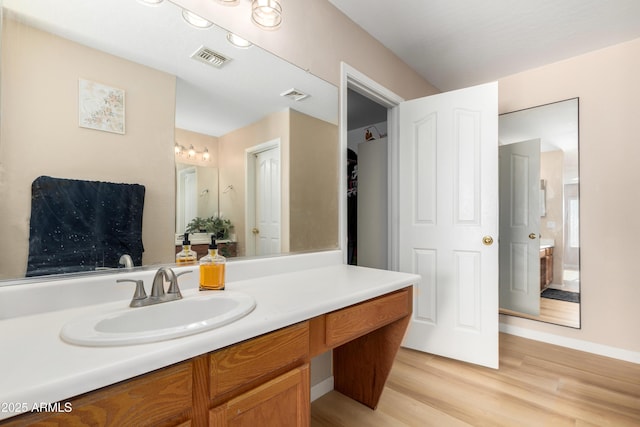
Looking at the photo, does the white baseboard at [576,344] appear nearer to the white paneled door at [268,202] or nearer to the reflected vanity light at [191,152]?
the white paneled door at [268,202]

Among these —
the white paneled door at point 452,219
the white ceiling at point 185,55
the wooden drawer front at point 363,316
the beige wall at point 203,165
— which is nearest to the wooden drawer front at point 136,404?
the wooden drawer front at point 363,316

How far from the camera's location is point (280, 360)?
2.85 ft

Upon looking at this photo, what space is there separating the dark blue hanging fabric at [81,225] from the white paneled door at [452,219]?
196 centimetres

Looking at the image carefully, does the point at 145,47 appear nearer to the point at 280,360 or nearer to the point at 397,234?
the point at 280,360

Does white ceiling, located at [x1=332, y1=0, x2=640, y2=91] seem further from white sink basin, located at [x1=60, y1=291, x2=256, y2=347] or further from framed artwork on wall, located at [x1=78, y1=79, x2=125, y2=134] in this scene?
white sink basin, located at [x1=60, y1=291, x2=256, y2=347]

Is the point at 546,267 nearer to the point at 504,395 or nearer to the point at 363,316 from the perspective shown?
the point at 504,395

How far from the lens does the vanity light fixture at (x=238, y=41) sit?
1.36m

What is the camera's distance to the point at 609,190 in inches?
89.4

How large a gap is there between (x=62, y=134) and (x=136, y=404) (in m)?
0.85

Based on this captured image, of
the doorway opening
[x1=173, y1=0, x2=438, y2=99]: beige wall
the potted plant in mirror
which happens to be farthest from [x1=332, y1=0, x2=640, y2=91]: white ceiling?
the potted plant in mirror

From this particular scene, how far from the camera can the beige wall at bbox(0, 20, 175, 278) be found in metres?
0.87

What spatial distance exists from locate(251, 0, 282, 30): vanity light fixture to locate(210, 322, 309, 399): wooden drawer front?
1.33m

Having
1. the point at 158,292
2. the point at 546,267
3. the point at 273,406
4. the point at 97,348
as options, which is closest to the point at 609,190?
the point at 546,267

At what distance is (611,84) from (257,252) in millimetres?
2950
